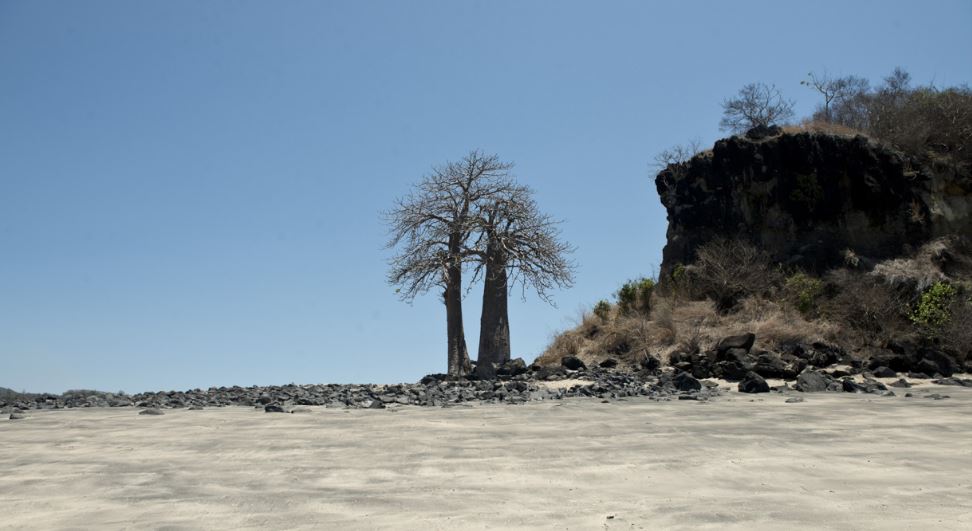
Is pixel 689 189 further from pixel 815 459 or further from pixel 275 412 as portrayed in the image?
pixel 815 459

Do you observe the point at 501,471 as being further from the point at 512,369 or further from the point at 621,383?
the point at 512,369

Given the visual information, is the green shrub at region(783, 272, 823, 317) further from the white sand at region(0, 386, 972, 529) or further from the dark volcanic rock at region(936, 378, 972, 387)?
the white sand at region(0, 386, 972, 529)

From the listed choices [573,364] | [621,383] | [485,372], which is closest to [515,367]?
[485,372]

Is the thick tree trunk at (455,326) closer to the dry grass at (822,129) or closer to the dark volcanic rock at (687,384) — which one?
the dark volcanic rock at (687,384)

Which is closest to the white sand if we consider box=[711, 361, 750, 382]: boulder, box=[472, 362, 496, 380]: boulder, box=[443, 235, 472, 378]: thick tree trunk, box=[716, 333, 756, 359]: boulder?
box=[711, 361, 750, 382]: boulder

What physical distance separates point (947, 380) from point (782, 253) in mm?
10928

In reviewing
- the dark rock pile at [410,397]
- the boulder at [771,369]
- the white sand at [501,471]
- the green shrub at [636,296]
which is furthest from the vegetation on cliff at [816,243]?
the white sand at [501,471]

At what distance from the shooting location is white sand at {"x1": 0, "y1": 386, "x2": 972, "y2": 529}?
16.3ft

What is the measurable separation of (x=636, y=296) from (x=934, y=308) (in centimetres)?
864

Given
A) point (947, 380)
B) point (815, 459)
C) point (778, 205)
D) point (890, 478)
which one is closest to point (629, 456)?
point (815, 459)

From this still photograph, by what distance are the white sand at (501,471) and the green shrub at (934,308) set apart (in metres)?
12.1

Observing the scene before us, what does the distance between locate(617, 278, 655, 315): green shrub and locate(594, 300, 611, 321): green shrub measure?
16.2 inches

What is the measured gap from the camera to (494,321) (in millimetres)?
24406

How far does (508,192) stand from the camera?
24.2 m
